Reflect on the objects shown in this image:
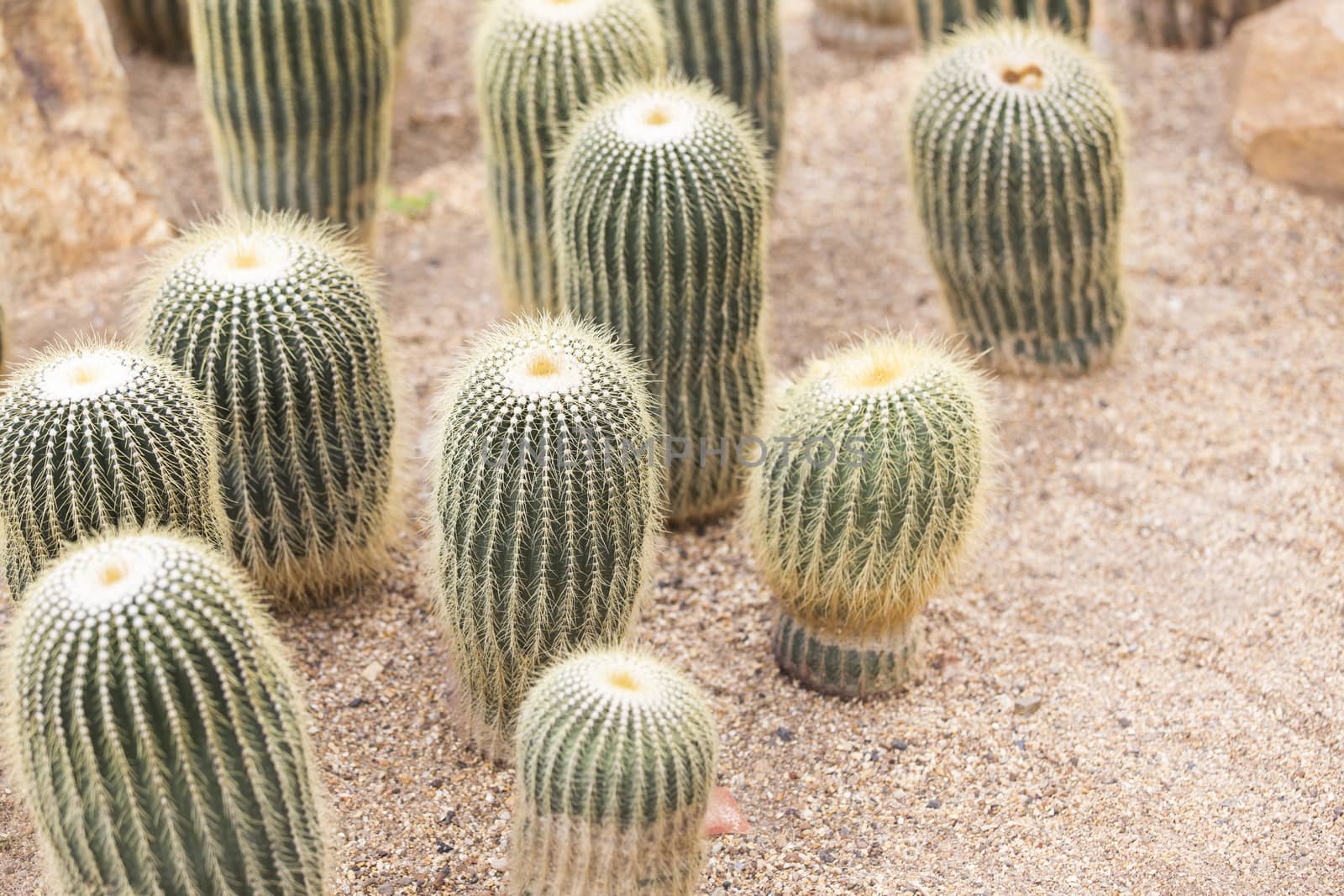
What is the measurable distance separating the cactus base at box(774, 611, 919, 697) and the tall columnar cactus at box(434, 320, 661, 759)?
58 centimetres

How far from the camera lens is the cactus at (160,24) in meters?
7.71

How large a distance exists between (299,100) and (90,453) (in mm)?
2365

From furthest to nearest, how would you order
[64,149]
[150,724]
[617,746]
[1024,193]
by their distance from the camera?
[64,149]
[1024,193]
[617,746]
[150,724]

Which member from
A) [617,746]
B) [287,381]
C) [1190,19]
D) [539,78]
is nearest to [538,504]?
[617,746]

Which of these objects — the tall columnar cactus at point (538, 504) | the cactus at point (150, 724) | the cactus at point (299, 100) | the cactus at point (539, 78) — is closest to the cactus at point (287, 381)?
the tall columnar cactus at point (538, 504)

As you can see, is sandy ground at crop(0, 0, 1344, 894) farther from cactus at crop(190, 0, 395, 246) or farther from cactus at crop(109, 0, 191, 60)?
cactus at crop(109, 0, 191, 60)

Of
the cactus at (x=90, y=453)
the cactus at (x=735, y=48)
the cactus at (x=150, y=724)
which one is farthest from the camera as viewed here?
the cactus at (x=735, y=48)

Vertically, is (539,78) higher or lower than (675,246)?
higher

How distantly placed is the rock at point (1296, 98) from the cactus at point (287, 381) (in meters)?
4.02

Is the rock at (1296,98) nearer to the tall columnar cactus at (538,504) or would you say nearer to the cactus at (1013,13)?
the cactus at (1013,13)

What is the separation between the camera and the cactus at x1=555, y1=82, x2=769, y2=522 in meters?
4.33

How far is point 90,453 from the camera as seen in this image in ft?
11.4

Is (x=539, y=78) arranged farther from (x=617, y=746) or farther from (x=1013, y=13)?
(x=617, y=746)

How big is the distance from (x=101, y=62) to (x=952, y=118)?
3329 mm
